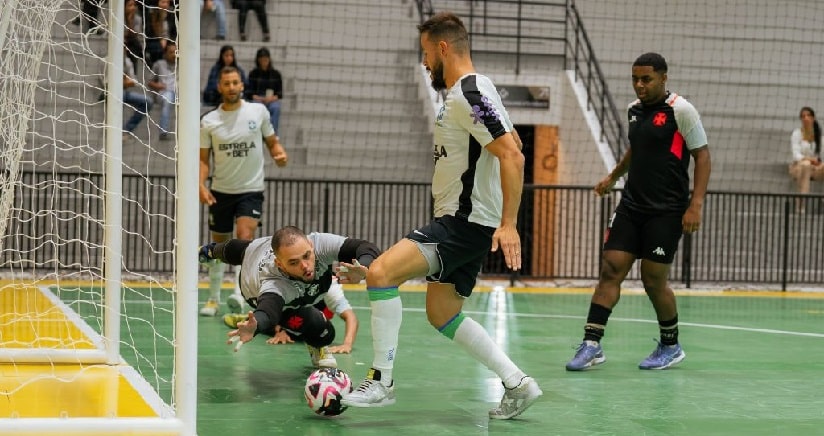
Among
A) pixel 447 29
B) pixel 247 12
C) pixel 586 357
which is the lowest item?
pixel 586 357

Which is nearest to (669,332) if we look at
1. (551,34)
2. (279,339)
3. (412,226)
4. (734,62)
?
(279,339)

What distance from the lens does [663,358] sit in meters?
7.59

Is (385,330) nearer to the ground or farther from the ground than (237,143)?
nearer to the ground

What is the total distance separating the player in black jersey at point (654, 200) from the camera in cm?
740

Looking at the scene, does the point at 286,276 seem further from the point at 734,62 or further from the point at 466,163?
the point at 734,62

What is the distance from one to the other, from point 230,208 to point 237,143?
0.60m

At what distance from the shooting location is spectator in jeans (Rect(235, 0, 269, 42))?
17312mm

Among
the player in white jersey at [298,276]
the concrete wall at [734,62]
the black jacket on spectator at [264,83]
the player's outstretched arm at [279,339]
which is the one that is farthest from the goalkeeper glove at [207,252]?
the concrete wall at [734,62]

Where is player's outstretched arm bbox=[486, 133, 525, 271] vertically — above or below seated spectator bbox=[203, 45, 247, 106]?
below

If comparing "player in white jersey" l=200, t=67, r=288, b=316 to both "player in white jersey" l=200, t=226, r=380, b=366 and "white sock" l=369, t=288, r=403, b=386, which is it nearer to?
"player in white jersey" l=200, t=226, r=380, b=366

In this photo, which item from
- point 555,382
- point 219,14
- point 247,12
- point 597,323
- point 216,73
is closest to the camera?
point 555,382

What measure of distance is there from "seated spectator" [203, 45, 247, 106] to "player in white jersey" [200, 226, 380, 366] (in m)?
7.71

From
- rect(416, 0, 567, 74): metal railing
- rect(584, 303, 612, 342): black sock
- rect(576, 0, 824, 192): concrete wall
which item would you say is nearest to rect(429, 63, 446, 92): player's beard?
rect(584, 303, 612, 342): black sock

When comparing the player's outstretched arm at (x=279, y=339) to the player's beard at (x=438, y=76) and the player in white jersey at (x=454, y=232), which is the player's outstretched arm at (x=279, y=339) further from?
the player's beard at (x=438, y=76)
